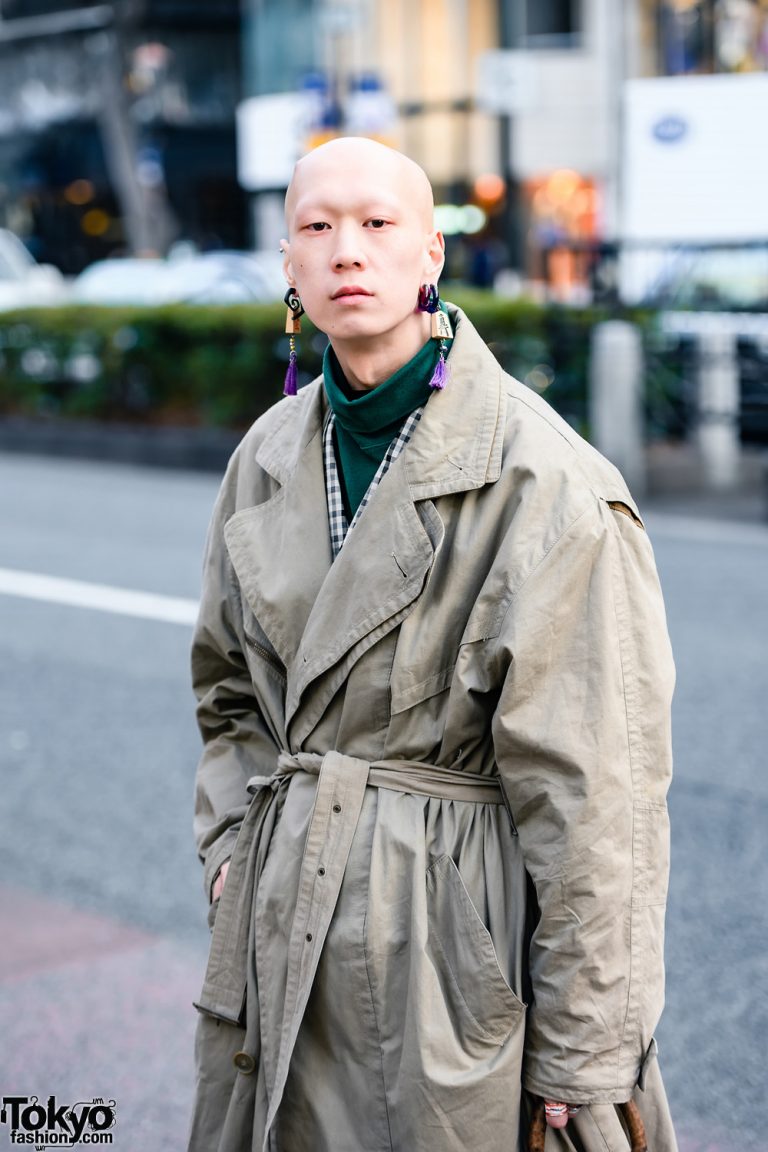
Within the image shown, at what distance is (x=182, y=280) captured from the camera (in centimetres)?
2269

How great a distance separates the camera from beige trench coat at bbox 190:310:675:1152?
2.22 meters

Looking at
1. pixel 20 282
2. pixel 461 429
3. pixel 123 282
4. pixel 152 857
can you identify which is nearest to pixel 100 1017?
pixel 152 857

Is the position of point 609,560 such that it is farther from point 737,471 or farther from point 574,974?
point 737,471

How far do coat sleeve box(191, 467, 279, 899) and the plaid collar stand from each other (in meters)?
0.23

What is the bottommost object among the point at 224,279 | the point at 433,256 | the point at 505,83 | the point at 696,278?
the point at 224,279

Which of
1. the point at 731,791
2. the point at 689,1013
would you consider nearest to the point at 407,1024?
the point at 689,1013

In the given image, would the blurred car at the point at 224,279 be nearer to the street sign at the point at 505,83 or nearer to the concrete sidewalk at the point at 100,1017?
the street sign at the point at 505,83

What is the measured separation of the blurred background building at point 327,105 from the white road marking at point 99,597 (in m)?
13.2

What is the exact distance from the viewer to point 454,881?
88.4 inches

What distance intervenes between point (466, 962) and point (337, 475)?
748mm

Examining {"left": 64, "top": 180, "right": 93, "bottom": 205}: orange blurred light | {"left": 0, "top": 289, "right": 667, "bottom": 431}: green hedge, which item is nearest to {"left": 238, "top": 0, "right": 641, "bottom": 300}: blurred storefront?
{"left": 64, "top": 180, "right": 93, "bottom": 205}: orange blurred light

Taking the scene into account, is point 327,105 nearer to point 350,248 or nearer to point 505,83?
point 505,83

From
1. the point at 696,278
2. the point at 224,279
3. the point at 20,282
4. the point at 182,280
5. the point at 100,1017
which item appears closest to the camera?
the point at 100,1017

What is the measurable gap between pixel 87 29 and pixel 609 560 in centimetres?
4453
